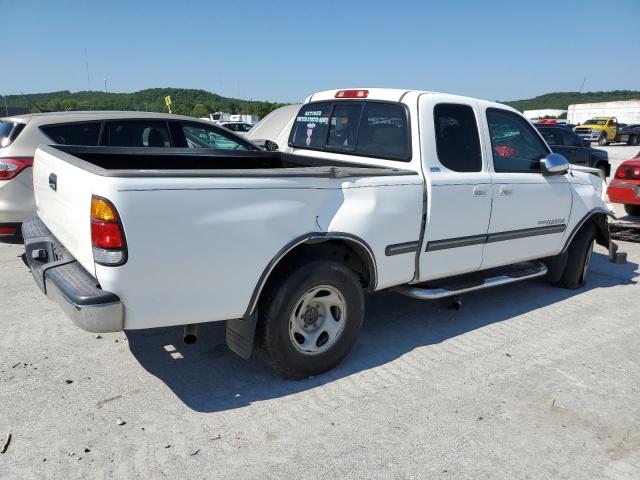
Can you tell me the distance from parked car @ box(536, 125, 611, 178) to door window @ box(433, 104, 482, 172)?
30.6 feet

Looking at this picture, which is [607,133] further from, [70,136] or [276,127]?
[70,136]

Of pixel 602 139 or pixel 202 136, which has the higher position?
pixel 202 136

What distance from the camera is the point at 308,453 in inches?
111

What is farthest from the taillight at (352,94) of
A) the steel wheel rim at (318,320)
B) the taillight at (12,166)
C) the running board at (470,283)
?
the taillight at (12,166)

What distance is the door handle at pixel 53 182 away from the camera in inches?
132

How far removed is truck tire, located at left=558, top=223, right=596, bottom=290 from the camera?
569 centimetres

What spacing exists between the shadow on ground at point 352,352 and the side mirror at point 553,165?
1358 millimetres

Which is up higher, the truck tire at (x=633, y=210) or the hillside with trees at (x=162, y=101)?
the hillside with trees at (x=162, y=101)

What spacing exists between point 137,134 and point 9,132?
1381 mm

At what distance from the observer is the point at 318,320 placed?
3670mm

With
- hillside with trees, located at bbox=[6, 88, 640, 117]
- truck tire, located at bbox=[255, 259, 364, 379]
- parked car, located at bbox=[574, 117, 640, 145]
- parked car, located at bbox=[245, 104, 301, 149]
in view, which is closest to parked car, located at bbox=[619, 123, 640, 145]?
parked car, located at bbox=[574, 117, 640, 145]

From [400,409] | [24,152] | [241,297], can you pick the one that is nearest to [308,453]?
[400,409]

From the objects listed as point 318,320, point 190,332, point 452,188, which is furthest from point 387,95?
point 190,332

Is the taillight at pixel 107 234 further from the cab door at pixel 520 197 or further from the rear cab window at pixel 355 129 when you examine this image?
the cab door at pixel 520 197
